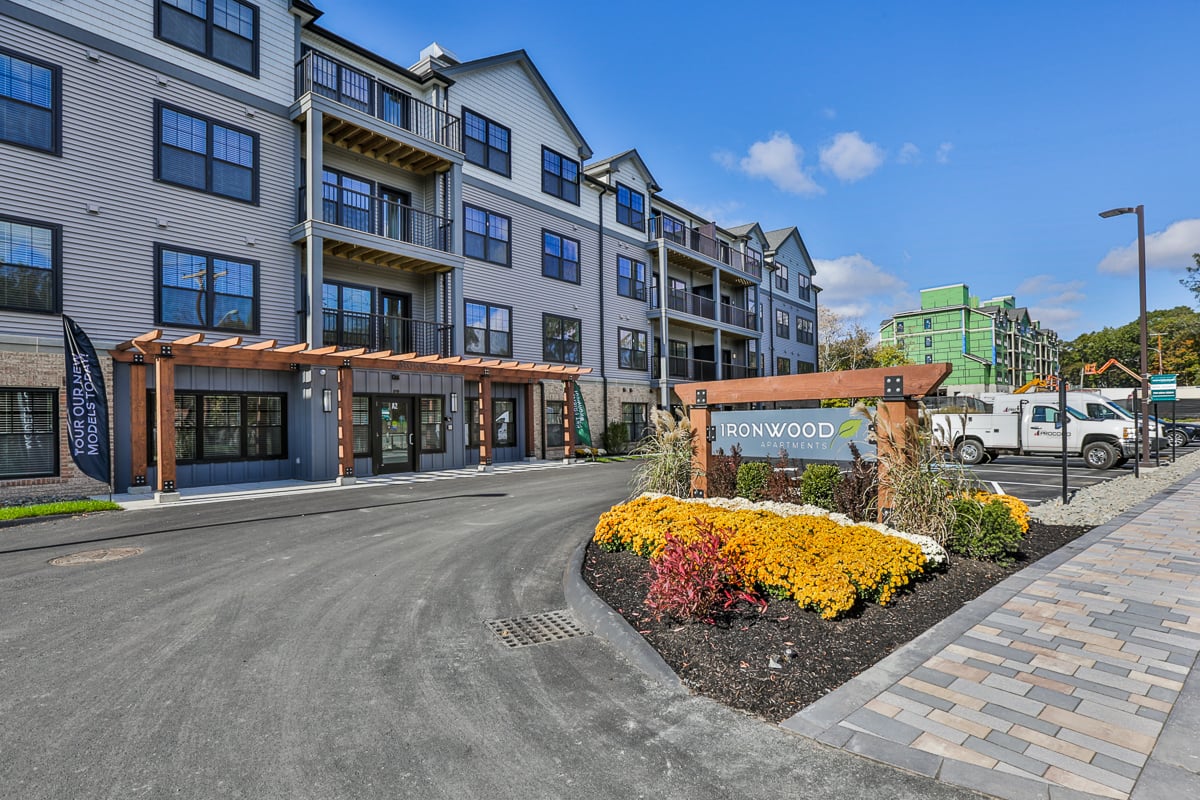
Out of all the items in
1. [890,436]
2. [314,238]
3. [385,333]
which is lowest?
[890,436]

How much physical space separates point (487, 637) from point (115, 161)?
46.4 feet

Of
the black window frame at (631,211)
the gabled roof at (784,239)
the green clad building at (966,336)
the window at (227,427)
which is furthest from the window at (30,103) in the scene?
the green clad building at (966,336)

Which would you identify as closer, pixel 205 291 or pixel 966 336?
pixel 205 291

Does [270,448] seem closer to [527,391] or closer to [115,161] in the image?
[115,161]

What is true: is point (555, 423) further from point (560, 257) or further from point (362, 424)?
point (362, 424)

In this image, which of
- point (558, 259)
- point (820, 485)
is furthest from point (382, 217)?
point (820, 485)

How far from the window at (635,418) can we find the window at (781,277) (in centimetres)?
1621

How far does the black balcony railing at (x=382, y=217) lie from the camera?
625 inches

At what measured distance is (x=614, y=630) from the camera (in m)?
4.45

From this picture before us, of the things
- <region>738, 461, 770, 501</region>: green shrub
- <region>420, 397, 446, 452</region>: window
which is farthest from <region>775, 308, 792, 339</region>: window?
<region>738, 461, 770, 501</region>: green shrub

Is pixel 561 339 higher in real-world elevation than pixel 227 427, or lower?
higher

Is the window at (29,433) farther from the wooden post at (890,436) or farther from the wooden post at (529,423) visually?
the wooden post at (890,436)

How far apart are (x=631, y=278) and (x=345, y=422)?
598 inches

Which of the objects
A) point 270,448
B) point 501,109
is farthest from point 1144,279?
point 270,448
